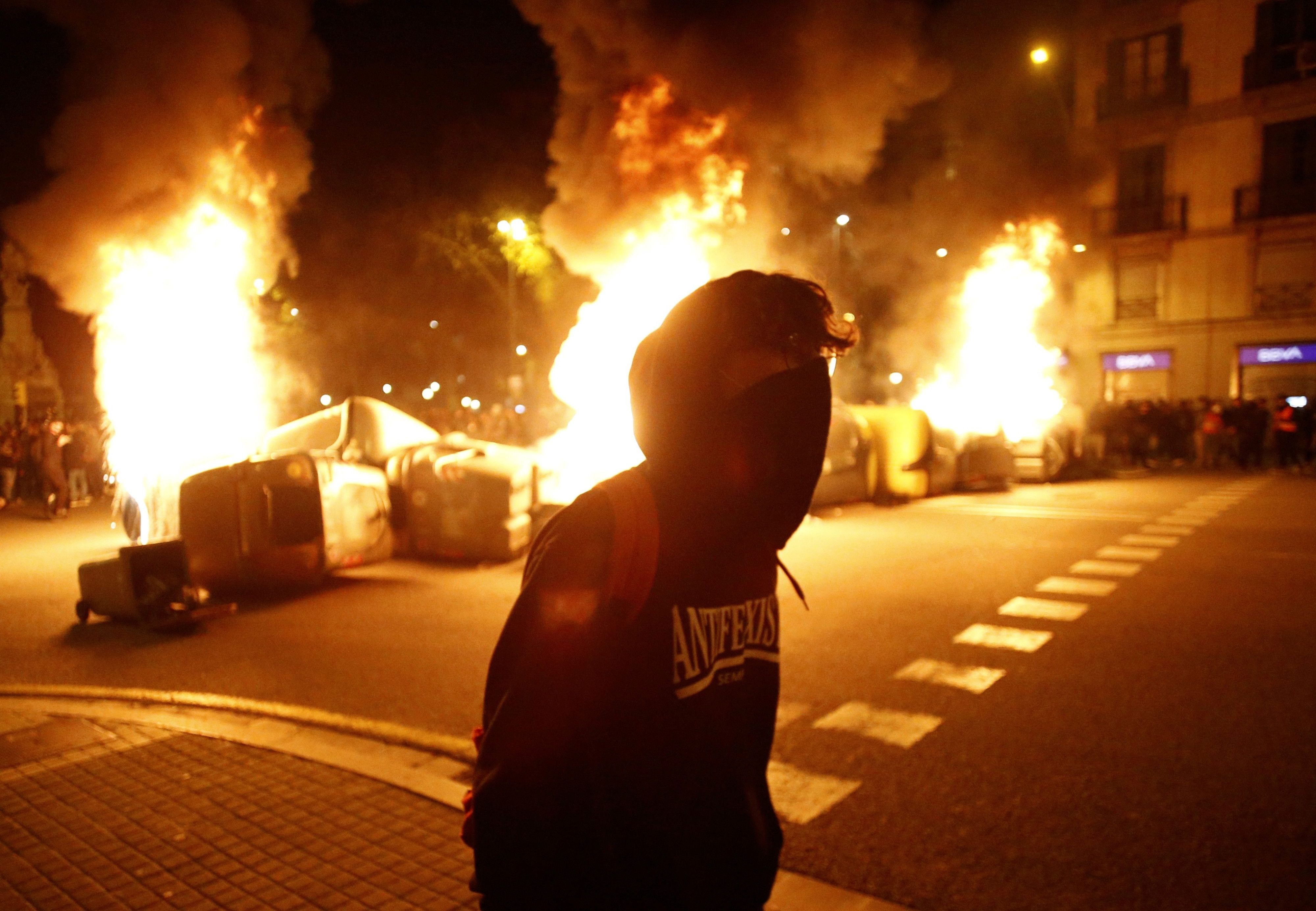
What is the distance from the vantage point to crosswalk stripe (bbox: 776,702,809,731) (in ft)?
17.7

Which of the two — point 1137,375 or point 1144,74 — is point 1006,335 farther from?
point 1144,74

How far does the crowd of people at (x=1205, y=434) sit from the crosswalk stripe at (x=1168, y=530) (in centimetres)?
1101

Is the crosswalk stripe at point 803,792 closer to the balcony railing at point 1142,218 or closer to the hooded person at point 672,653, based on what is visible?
the hooded person at point 672,653

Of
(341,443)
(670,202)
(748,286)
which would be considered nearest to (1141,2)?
(670,202)

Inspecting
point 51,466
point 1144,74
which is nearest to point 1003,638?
point 51,466

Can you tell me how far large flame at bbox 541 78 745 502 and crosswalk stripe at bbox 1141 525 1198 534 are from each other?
270 inches

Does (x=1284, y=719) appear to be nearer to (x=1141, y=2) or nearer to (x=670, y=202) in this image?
(x=670, y=202)

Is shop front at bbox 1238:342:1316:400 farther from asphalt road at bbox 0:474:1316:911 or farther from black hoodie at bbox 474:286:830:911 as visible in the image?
black hoodie at bbox 474:286:830:911

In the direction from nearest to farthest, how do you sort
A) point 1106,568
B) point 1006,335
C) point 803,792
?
point 803,792
point 1106,568
point 1006,335

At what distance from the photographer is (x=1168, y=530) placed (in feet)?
40.0

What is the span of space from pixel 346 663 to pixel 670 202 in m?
8.25

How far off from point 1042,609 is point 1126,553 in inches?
129

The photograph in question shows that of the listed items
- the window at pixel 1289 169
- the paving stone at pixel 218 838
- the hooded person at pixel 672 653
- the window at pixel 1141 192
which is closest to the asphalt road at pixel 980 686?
the paving stone at pixel 218 838

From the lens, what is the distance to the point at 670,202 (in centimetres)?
1280
